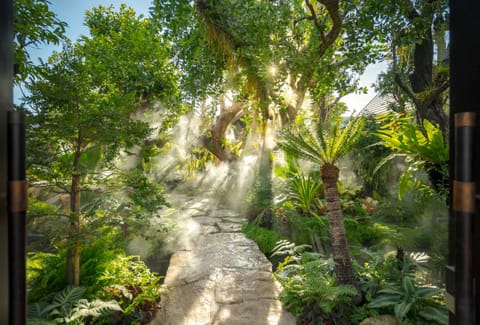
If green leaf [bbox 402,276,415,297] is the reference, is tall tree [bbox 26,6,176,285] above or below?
above

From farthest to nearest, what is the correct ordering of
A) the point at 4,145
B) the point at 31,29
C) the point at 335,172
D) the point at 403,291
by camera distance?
the point at 335,172, the point at 403,291, the point at 31,29, the point at 4,145

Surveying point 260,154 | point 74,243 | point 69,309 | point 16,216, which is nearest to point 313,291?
point 69,309

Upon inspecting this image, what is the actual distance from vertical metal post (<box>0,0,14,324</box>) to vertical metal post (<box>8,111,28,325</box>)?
0.5 inches

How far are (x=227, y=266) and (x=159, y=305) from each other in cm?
104

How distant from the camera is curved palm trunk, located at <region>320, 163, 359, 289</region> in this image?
2656 mm

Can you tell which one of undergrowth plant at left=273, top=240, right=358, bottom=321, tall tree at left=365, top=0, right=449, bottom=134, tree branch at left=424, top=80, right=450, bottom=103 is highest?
tall tree at left=365, top=0, right=449, bottom=134

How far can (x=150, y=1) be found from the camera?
10.7 ft

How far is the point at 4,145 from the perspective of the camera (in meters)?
0.70

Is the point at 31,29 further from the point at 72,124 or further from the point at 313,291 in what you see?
the point at 313,291

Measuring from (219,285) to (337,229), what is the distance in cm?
137

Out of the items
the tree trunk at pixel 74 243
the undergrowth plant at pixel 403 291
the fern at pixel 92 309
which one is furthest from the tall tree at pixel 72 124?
the undergrowth plant at pixel 403 291

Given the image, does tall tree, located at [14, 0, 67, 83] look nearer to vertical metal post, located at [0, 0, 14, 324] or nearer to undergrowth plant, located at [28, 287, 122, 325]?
vertical metal post, located at [0, 0, 14, 324]

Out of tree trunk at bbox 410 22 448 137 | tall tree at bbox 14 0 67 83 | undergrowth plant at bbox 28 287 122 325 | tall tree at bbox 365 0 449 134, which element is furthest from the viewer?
tree trunk at bbox 410 22 448 137

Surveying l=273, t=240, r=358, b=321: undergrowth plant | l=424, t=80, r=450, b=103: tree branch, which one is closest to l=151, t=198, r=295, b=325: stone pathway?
l=273, t=240, r=358, b=321: undergrowth plant
